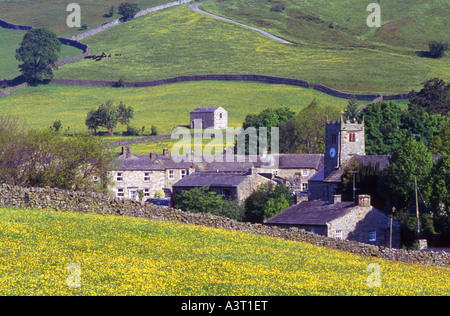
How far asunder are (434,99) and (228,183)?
238ft

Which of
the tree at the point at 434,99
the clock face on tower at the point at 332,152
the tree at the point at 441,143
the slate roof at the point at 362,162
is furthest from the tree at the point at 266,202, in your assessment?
the tree at the point at 434,99

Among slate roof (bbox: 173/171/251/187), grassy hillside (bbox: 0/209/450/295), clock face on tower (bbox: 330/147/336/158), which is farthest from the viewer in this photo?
clock face on tower (bbox: 330/147/336/158)

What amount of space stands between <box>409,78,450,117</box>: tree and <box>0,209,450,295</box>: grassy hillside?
109 m

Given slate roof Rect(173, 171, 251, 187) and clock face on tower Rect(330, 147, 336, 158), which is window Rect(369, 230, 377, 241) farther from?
clock face on tower Rect(330, 147, 336, 158)

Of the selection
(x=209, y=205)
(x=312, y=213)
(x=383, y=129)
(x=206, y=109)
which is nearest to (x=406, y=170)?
(x=312, y=213)

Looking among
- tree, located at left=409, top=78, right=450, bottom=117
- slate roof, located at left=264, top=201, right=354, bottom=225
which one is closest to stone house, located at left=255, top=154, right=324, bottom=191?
tree, located at left=409, top=78, right=450, bottom=117

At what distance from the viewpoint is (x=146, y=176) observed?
10819 centimetres

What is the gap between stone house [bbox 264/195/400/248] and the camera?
62375mm

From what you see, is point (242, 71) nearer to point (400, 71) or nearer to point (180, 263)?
point (400, 71)

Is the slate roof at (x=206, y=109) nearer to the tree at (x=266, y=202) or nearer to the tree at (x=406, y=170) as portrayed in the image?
the tree at (x=266, y=202)

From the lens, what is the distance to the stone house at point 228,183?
90.5 metres

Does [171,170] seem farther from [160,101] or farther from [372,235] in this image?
[160,101]

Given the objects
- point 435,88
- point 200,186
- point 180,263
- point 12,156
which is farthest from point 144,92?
point 180,263
